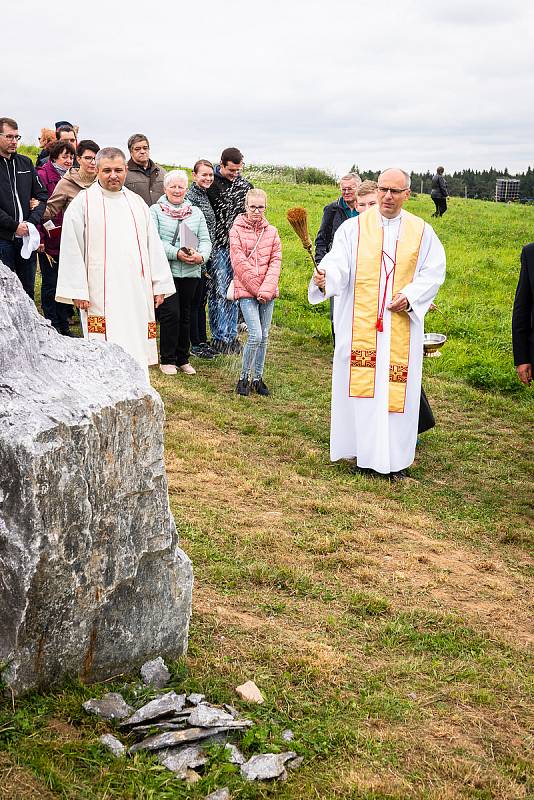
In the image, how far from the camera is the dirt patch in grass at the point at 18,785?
10.6ft

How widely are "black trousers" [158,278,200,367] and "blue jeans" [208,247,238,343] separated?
977mm

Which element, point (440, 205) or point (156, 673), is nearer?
point (156, 673)

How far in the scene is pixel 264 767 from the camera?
11.7 ft

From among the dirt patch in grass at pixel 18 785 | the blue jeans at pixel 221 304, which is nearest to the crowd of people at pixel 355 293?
the blue jeans at pixel 221 304

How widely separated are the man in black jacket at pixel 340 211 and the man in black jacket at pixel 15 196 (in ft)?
10.2

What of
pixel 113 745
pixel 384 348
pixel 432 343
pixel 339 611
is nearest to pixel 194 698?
pixel 113 745

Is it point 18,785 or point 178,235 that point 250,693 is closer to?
point 18,785

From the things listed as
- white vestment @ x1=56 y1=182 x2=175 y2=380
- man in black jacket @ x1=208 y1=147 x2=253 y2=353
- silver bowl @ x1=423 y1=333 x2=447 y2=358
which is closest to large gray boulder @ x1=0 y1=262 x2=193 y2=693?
white vestment @ x1=56 y1=182 x2=175 y2=380

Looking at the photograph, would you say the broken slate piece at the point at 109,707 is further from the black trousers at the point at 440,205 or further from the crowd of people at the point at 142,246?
the black trousers at the point at 440,205

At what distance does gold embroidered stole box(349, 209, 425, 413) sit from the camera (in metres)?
7.48

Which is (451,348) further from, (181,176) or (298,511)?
(298,511)

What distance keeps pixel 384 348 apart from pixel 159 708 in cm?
435

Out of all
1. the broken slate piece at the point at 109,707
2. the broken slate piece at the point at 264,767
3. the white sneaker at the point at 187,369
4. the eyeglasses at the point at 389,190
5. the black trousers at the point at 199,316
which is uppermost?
the eyeglasses at the point at 389,190

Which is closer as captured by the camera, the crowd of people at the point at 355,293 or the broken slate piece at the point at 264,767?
the broken slate piece at the point at 264,767
